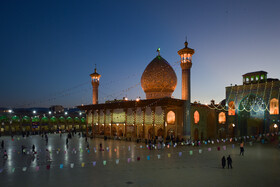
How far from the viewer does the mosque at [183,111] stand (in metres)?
29.5

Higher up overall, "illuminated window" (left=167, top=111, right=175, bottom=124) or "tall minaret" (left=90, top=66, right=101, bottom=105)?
"tall minaret" (left=90, top=66, right=101, bottom=105)

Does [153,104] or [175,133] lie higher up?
[153,104]

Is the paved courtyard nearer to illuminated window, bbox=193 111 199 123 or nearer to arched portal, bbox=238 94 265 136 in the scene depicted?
illuminated window, bbox=193 111 199 123

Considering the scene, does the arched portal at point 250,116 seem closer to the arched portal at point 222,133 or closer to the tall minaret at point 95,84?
the arched portal at point 222,133

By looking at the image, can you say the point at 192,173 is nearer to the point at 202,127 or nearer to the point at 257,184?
the point at 257,184

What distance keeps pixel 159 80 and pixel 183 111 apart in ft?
23.5

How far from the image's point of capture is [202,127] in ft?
108

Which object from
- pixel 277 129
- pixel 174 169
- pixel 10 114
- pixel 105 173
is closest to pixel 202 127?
pixel 277 129

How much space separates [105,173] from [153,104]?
61.8 feet

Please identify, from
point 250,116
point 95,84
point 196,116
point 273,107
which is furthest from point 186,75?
point 95,84

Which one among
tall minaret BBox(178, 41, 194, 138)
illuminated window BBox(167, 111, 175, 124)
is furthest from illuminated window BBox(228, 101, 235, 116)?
tall minaret BBox(178, 41, 194, 138)

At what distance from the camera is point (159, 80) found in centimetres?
3416

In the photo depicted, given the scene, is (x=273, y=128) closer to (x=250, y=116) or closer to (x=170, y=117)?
(x=250, y=116)

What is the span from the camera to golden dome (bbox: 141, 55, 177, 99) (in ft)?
112
